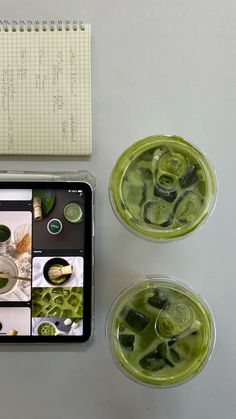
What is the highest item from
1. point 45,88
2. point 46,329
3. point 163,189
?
point 45,88

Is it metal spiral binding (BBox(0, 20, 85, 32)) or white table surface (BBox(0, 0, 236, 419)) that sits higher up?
metal spiral binding (BBox(0, 20, 85, 32))

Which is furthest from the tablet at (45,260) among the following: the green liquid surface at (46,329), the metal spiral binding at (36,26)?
the metal spiral binding at (36,26)

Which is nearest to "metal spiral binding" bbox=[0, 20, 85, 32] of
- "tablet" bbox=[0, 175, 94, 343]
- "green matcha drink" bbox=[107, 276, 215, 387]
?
"tablet" bbox=[0, 175, 94, 343]

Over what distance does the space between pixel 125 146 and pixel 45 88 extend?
117 mm

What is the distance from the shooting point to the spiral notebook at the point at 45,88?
0.54 m

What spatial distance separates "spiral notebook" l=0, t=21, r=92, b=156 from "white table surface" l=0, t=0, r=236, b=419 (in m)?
0.01

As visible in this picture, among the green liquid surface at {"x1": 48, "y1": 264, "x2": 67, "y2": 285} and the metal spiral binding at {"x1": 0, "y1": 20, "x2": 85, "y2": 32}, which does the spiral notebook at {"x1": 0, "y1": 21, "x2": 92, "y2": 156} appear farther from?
the green liquid surface at {"x1": 48, "y1": 264, "x2": 67, "y2": 285}

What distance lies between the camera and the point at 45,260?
526 mm

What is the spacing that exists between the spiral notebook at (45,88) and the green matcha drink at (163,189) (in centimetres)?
9

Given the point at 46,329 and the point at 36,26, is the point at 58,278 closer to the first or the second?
the point at 46,329

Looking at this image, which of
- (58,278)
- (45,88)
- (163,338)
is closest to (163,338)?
(163,338)

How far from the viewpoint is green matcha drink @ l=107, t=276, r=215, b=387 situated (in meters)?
0.48

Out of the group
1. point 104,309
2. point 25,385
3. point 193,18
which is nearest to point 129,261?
point 104,309

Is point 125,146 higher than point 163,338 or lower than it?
higher
